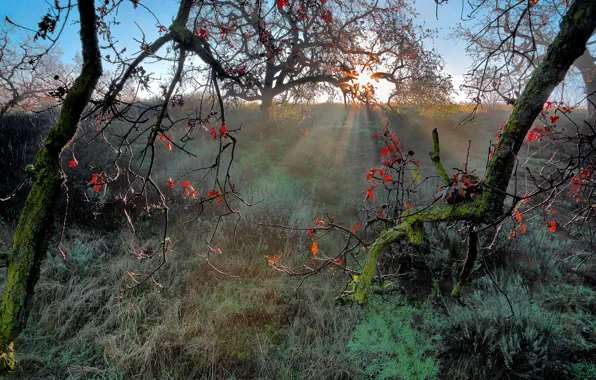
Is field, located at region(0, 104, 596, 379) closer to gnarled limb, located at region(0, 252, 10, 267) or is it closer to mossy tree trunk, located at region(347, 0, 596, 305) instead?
mossy tree trunk, located at region(347, 0, 596, 305)

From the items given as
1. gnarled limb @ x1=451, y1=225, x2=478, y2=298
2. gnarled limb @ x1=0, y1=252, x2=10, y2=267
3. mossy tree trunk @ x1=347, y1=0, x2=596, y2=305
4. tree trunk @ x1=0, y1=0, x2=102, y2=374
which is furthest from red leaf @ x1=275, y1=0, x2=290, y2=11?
gnarled limb @ x1=0, y1=252, x2=10, y2=267

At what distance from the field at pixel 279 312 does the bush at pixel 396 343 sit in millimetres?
14

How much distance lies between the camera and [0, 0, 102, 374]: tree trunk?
1377 mm

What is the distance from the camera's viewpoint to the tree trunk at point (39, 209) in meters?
1.38

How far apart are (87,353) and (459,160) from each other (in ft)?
36.7

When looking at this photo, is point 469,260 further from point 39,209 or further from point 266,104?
point 266,104

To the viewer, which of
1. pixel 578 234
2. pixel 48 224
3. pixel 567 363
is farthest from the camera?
pixel 578 234

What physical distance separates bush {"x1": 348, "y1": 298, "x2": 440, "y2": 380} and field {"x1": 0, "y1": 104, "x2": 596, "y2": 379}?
14mm

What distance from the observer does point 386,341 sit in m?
3.64

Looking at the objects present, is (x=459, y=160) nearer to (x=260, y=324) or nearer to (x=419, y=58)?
(x=419, y=58)

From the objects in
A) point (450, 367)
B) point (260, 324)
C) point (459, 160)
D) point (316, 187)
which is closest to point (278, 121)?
point (316, 187)

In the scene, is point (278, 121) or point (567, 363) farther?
point (278, 121)

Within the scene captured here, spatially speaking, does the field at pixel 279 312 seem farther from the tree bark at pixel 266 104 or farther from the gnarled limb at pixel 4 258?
the tree bark at pixel 266 104

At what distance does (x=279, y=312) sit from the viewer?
13.5 ft
